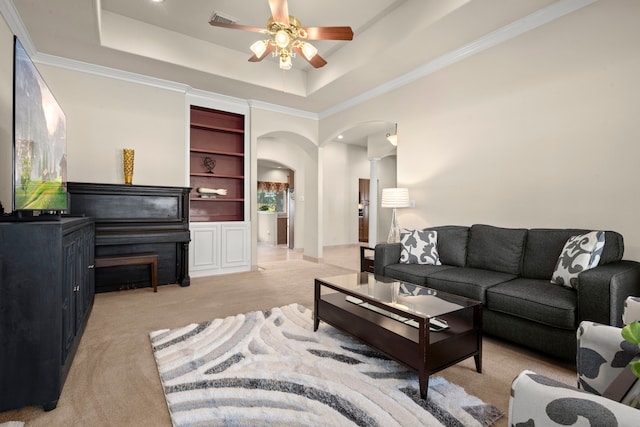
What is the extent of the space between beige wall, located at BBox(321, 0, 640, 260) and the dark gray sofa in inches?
12.0

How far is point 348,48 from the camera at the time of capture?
164 inches

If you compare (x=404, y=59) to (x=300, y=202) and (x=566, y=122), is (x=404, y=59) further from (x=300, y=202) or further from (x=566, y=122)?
(x=300, y=202)

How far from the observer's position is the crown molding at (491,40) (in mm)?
2777

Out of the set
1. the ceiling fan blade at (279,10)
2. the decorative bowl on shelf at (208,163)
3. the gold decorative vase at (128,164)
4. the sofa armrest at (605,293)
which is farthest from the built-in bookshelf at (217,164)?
the sofa armrest at (605,293)

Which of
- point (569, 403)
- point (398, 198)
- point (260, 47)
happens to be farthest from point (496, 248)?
point (260, 47)

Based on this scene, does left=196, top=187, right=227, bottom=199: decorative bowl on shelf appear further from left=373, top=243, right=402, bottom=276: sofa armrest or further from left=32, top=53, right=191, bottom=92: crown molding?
left=373, top=243, right=402, bottom=276: sofa armrest

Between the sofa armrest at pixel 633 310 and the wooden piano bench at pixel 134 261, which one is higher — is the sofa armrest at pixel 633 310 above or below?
above

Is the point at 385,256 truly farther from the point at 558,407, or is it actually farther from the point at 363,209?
the point at 363,209

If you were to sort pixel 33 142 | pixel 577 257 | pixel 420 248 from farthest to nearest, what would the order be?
pixel 420 248 → pixel 577 257 → pixel 33 142

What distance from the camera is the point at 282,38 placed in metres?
2.84

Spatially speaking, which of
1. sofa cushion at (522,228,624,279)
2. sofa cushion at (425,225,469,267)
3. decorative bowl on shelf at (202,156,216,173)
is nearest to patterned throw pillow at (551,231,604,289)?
sofa cushion at (522,228,624,279)

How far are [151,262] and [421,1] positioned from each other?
4.30 m

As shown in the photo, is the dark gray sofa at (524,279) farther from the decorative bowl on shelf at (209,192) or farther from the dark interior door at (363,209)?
the dark interior door at (363,209)

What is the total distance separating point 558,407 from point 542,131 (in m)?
3.04
